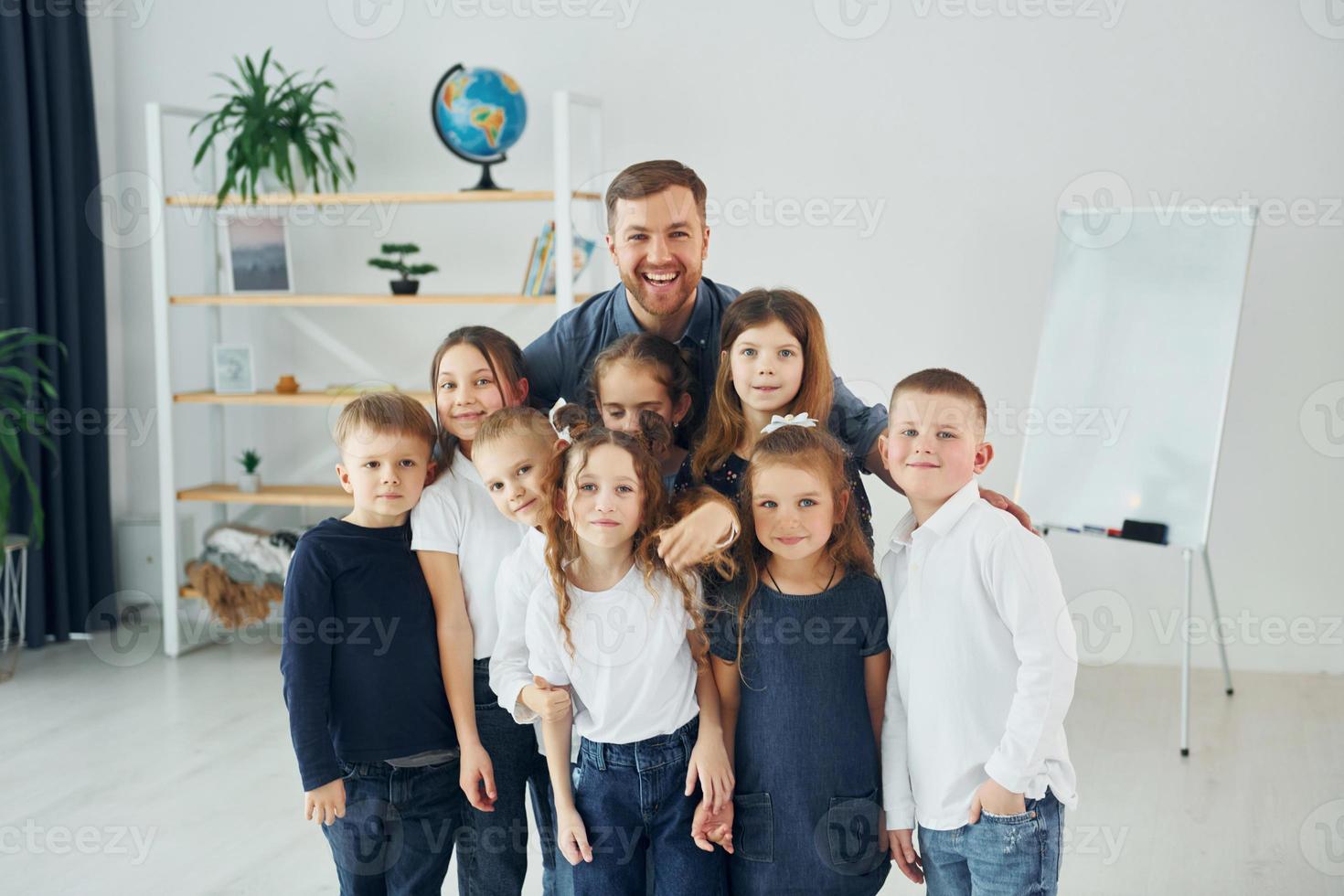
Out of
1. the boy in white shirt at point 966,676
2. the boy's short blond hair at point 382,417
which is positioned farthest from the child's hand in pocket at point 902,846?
the boy's short blond hair at point 382,417

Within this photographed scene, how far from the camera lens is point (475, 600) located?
5.91ft

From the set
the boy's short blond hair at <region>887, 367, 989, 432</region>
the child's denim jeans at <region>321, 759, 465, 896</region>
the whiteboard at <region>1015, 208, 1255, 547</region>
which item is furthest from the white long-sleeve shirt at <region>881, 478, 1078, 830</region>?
the whiteboard at <region>1015, 208, 1255, 547</region>

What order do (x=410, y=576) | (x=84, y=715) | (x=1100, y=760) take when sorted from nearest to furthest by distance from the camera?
(x=410, y=576) < (x=1100, y=760) < (x=84, y=715)

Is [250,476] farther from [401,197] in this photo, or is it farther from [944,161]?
[944,161]

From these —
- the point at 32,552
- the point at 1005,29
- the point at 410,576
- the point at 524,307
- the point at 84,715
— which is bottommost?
the point at 84,715

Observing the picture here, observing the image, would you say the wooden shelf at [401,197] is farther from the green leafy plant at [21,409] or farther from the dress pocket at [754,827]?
the dress pocket at [754,827]

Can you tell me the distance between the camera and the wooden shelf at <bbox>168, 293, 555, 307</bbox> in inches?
147

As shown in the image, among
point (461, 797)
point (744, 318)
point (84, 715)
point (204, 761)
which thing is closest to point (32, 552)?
point (84, 715)

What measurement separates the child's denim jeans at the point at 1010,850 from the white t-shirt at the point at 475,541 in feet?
2.29

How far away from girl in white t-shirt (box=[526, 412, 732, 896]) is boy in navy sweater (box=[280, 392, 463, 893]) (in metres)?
0.21

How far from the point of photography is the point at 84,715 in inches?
138

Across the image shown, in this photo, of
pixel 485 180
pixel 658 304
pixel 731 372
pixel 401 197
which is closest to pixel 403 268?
pixel 401 197

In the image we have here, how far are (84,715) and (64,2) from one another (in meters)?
2.38

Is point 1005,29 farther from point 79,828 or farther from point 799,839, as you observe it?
point 79,828
